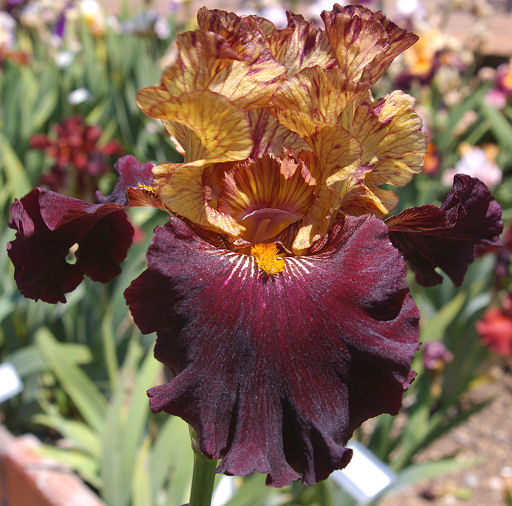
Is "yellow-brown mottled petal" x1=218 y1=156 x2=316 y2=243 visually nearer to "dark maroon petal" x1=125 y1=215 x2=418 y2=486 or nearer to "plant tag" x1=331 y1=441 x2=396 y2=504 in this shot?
"dark maroon petal" x1=125 y1=215 x2=418 y2=486

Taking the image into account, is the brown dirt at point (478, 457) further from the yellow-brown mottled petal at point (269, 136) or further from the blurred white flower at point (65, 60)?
the blurred white flower at point (65, 60)

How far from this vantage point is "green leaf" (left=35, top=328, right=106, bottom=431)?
1356mm

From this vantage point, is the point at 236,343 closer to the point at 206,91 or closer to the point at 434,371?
the point at 206,91

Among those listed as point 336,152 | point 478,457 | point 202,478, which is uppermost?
point 336,152

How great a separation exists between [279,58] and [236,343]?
28cm

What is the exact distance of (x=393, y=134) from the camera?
22.5 inches

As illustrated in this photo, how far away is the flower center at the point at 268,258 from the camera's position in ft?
1.73

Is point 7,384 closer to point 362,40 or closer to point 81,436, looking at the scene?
point 81,436

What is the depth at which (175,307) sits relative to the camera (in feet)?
1.55

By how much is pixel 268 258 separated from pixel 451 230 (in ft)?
0.63

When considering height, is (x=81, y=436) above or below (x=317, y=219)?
below

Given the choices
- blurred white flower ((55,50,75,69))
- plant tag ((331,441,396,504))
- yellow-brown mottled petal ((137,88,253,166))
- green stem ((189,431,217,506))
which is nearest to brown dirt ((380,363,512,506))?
plant tag ((331,441,396,504))

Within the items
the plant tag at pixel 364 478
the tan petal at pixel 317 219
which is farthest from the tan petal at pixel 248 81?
the plant tag at pixel 364 478

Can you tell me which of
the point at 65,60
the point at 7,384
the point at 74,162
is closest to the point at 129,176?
the point at 7,384
